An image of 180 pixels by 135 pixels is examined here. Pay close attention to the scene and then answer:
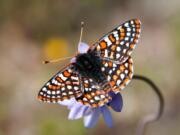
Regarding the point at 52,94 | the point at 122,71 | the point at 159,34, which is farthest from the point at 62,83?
the point at 159,34

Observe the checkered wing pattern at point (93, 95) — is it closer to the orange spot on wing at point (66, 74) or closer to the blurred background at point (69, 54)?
the orange spot on wing at point (66, 74)

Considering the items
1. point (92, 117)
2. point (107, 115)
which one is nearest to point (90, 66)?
point (107, 115)

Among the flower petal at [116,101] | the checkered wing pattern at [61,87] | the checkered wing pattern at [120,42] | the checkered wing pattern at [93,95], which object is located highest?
the checkered wing pattern at [120,42]

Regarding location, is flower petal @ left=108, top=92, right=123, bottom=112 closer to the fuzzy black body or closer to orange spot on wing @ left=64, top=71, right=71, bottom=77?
the fuzzy black body

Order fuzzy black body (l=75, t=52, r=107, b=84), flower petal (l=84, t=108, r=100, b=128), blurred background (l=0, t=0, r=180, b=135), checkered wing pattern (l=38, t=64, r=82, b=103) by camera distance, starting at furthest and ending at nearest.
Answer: blurred background (l=0, t=0, r=180, b=135)
flower petal (l=84, t=108, r=100, b=128)
fuzzy black body (l=75, t=52, r=107, b=84)
checkered wing pattern (l=38, t=64, r=82, b=103)

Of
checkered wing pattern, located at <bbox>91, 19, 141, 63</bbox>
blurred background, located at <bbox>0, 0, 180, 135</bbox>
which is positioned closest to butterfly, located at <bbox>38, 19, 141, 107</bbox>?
checkered wing pattern, located at <bbox>91, 19, 141, 63</bbox>

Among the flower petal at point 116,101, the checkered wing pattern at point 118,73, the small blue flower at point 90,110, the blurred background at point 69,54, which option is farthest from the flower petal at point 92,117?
the blurred background at point 69,54
